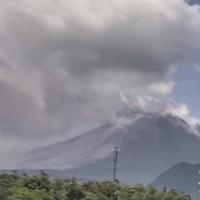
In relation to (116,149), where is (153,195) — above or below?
below

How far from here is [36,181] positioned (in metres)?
68.2

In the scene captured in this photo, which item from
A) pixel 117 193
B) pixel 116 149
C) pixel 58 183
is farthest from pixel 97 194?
pixel 116 149

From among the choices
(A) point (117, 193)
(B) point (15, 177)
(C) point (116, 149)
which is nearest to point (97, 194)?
(A) point (117, 193)

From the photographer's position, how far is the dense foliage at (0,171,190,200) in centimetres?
5948

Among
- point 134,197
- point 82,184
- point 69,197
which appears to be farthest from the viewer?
point 82,184

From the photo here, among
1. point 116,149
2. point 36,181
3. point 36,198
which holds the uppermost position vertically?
point 116,149

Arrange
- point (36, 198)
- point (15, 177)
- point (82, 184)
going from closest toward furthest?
point (36, 198), point (82, 184), point (15, 177)

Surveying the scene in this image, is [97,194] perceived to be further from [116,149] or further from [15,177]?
[116,149]

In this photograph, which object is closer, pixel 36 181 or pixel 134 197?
pixel 134 197

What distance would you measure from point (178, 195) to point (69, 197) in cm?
1193

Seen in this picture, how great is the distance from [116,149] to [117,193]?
4135 cm

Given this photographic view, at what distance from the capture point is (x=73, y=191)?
66.5m

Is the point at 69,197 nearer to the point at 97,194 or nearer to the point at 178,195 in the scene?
the point at 97,194

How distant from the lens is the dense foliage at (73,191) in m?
59.5
